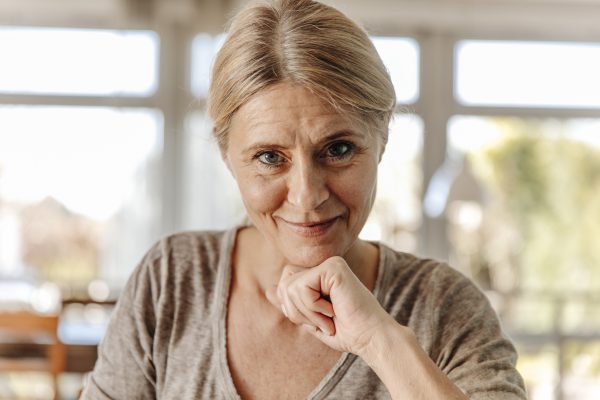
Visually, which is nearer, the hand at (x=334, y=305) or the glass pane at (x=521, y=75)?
the hand at (x=334, y=305)

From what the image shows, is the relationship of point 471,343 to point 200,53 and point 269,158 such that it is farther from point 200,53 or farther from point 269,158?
point 200,53

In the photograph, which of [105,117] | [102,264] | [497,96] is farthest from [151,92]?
[497,96]

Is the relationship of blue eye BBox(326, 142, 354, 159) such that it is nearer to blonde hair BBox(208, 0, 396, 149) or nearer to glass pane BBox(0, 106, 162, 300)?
blonde hair BBox(208, 0, 396, 149)

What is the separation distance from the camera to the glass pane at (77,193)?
23.1 feet

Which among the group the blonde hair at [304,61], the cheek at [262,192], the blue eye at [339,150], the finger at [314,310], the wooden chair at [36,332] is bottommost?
the wooden chair at [36,332]

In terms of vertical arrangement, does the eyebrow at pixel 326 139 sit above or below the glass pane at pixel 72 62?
below

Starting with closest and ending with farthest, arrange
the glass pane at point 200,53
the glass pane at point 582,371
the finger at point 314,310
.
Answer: the finger at point 314,310
the glass pane at point 582,371
the glass pane at point 200,53

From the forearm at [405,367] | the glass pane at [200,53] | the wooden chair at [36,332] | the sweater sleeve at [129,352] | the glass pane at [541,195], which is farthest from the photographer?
the glass pane at [541,195]

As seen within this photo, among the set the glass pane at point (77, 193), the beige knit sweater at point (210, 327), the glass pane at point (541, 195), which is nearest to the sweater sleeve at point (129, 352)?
the beige knit sweater at point (210, 327)

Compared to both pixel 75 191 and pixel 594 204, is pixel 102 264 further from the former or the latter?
pixel 594 204

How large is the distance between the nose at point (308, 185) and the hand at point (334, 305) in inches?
3.6

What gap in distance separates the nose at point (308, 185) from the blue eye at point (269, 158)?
0.09 feet

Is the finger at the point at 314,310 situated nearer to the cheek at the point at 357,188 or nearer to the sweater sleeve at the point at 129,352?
the cheek at the point at 357,188

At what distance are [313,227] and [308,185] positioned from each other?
74 millimetres
